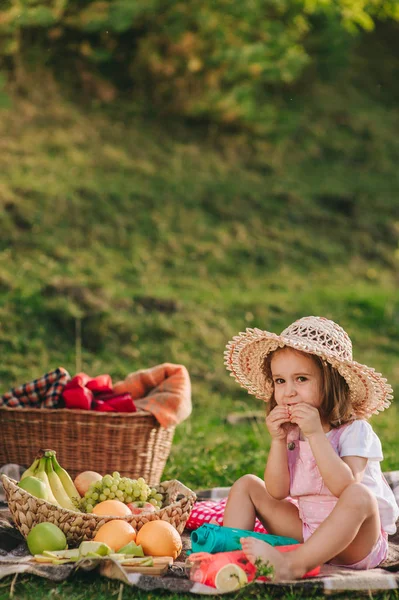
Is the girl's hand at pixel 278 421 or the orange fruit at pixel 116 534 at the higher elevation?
the girl's hand at pixel 278 421

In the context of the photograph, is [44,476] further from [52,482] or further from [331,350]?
[331,350]

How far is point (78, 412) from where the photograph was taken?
446 cm

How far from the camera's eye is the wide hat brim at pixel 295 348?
10.9ft

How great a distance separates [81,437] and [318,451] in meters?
1.78

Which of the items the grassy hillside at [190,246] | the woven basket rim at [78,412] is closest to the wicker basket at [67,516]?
the woven basket rim at [78,412]

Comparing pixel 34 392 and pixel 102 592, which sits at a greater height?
pixel 102 592

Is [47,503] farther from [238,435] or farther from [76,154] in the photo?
[76,154]

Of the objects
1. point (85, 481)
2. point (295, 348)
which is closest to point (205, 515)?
point (85, 481)

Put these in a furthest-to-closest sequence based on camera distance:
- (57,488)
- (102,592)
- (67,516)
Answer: (57,488)
(67,516)
(102,592)

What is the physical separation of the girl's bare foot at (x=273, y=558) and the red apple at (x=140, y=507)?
619 millimetres

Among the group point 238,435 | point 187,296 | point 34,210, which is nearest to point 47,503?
point 238,435

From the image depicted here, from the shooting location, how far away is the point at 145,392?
5.00 metres

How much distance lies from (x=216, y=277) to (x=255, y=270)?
2.38 feet

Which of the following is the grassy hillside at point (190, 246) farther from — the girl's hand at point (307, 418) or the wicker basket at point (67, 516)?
the girl's hand at point (307, 418)
